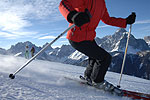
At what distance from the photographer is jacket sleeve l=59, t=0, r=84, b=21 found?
91.2 inches

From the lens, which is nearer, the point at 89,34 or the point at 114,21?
the point at 89,34

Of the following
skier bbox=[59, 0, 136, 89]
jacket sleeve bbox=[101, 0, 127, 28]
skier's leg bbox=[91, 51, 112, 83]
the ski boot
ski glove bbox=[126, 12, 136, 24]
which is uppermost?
ski glove bbox=[126, 12, 136, 24]

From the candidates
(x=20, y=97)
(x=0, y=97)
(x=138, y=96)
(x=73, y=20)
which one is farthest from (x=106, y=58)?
(x=0, y=97)

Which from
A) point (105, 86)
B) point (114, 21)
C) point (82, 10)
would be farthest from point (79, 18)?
point (114, 21)

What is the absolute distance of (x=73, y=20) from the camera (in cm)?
214

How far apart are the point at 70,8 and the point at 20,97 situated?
150 cm

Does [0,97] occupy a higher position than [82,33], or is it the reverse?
[82,33]

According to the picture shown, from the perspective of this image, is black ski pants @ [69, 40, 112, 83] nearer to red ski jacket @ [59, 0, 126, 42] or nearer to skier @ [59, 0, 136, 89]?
skier @ [59, 0, 136, 89]

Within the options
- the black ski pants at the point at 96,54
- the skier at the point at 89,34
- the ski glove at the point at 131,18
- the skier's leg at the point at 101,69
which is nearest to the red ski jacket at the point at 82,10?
the skier at the point at 89,34

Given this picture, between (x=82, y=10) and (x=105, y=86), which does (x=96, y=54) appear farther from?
(x=82, y=10)

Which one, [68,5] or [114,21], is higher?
[114,21]

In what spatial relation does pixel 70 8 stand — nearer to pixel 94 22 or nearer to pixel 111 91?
pixel 94 22

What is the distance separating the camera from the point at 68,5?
2.38m

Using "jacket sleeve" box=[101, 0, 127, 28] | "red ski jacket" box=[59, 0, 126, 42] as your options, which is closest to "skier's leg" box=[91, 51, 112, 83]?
"red ski jacket" box=[59, 0, 126, 42]
